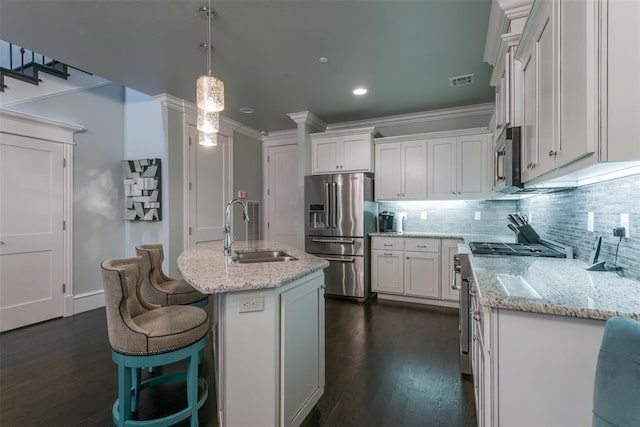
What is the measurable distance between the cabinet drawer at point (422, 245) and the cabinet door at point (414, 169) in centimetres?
65

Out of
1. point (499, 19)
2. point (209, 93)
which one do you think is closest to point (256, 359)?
point (209, 93)

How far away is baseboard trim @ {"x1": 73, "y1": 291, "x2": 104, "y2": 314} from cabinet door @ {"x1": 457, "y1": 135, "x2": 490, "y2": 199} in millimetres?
4952

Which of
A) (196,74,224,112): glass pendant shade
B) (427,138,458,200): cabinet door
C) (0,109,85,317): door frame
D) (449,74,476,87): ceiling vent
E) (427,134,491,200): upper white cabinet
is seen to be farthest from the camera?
(427,138,458,200): cabinet door

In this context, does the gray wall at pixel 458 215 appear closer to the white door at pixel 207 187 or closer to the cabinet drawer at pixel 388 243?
the cabinet drawer at pixel 388 243

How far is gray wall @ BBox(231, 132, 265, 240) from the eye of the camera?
4.82 meters

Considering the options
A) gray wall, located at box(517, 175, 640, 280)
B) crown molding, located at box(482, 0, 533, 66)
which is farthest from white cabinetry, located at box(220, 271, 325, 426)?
crown molding, located at box(482, 0, 533, 66)

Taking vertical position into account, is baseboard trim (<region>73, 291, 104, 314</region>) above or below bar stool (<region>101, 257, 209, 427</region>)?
below

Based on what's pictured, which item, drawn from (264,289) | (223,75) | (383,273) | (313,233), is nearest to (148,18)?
(223,75)

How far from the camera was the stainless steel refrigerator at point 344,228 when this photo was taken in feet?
13.4

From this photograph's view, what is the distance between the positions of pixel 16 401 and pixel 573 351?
3119mm

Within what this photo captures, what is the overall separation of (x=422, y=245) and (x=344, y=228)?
3.51 feet

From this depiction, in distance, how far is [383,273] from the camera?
409cm

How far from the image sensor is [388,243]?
4.05m

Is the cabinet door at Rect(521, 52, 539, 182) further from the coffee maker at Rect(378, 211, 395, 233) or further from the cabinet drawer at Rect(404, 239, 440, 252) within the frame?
the coffee maker at Rect(378, 211, 395, 233)
